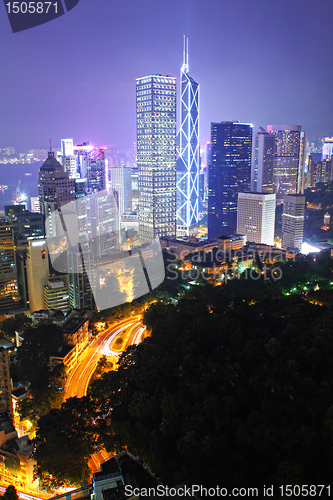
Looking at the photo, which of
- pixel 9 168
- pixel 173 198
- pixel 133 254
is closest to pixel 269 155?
pixel 173 198

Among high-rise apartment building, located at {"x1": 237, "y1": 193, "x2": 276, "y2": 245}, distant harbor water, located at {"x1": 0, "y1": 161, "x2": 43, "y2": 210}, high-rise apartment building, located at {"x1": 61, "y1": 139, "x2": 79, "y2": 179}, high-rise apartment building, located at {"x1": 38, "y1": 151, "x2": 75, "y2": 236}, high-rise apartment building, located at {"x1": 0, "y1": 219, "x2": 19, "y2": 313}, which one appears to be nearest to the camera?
high-rise apartment building, located at {"x1": 0, "y1": 219, "x2": 19, "y2": 313}

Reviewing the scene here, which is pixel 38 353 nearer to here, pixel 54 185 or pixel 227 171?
pixel 54 185

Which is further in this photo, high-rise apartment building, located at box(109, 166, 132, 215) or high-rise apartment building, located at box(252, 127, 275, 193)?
high-rise apartment building, located at box(109, 166, 132, 215)

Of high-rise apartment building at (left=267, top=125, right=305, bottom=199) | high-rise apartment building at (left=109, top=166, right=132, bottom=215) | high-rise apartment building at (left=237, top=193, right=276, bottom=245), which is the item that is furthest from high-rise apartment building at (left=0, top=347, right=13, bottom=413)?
high-rise apartment building at (left=267, top=125, right=305, bottom=199)

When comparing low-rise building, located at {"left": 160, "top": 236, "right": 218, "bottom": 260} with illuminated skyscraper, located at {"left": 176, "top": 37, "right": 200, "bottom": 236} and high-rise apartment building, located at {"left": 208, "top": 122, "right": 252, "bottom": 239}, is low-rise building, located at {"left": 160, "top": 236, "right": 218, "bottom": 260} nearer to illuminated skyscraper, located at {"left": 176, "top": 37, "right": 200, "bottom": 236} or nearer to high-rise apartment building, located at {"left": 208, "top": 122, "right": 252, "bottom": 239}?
illuminated skyscraper, located at {"left": 176, "top": 37, "right": 200, "bottom": 236}

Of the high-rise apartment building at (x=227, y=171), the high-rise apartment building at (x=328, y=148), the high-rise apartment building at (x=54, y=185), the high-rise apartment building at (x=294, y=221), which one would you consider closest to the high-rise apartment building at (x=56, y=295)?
the high-rise apartment building at (x=54, y=185)

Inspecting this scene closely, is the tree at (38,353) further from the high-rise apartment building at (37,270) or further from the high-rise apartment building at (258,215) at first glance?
the high-rise apartment building at (258,215)

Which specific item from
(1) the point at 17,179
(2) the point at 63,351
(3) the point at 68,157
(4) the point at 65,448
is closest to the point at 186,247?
(2) the point at 63,351
